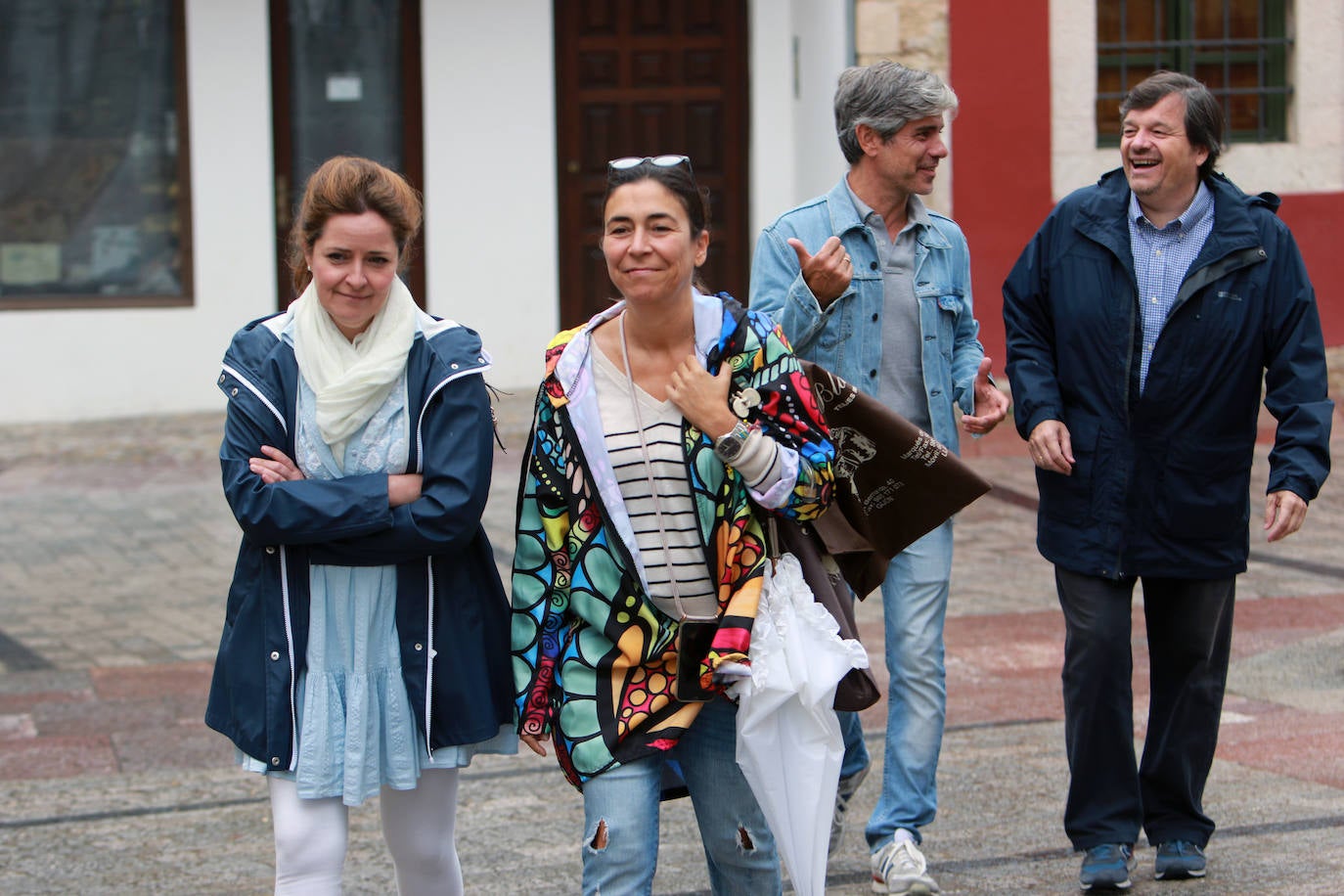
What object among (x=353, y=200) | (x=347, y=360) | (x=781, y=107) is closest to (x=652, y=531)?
(x=347, y=360)

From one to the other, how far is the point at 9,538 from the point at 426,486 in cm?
695

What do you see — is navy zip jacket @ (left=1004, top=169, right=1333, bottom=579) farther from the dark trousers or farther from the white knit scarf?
the white knit scarf

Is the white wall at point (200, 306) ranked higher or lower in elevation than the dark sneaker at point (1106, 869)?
higher

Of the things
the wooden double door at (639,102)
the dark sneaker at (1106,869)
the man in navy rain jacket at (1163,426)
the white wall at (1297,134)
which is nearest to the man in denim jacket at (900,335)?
the man in navy rain jacket at (1163,426)

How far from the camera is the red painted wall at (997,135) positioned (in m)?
12.7

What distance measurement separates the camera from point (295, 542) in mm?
3650

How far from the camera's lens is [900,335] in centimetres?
489

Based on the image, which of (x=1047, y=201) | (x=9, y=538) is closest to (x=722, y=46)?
(x=1047, y=201)

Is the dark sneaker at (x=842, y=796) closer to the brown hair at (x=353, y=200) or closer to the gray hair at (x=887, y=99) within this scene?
the gray hair at (x=887, y=99)

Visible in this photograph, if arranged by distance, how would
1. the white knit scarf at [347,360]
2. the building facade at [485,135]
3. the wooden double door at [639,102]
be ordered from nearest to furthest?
the white knit scarf at [347,360] < the building facade at [485,135] < the wooden double door at [639,102]

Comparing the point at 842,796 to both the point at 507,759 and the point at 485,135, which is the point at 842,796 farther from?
the point at 485,135

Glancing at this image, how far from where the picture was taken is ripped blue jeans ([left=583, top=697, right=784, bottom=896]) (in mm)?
3615

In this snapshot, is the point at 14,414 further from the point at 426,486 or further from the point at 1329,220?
the point at 426,486

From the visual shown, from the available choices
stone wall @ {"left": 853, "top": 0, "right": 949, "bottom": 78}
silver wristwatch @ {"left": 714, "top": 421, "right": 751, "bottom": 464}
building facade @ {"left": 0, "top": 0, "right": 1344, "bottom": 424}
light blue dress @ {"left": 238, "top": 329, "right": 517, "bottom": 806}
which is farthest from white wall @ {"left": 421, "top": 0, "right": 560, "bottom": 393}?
silver wristwatch @ {"left": 714, "top": 421, "right": 751, "bottom": 464}
